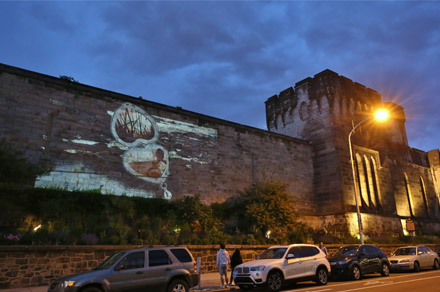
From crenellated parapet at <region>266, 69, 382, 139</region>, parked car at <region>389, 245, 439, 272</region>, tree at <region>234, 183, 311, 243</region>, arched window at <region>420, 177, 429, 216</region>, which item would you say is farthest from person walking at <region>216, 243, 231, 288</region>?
arched window at <region>420, 177, 429, 216</region>

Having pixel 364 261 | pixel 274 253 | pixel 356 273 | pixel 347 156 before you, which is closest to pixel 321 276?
pixel 274 253

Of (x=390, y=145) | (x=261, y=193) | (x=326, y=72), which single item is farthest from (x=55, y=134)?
(x=390, y=145)

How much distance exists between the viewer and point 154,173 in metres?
20.4

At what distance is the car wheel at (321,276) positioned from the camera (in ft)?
39.1

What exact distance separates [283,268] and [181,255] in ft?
12.5

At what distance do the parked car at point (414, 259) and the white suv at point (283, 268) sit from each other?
21.4 feet

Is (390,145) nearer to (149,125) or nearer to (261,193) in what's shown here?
(261,193)

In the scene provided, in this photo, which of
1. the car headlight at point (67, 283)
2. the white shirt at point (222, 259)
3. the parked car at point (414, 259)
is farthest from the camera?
the parked car at point (414, 259)

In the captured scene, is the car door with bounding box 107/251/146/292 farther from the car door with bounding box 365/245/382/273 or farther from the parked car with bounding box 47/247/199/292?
the car door with bounding box 365/245/382/273

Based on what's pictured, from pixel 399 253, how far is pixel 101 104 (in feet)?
64.2

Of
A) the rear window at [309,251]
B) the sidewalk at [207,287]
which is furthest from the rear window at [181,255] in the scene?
the rear window at [309,251]

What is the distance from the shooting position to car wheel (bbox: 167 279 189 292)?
29.0ft

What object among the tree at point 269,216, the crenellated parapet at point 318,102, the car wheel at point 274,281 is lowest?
the car wheel at point 274,281

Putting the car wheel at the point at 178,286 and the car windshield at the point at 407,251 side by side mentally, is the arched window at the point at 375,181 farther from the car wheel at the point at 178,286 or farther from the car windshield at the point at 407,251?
the car wheel at the point at 178,286
